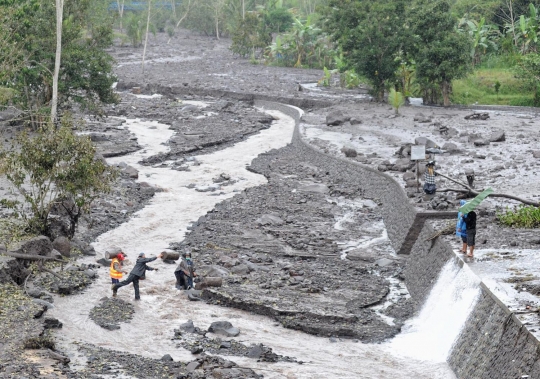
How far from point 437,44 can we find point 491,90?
7.74m

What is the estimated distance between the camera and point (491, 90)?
53.9 meters

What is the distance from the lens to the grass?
51500 mm

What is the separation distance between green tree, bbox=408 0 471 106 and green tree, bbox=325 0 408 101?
1.09 metres

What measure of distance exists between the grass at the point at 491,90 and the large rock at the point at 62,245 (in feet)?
110

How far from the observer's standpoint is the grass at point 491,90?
5150 centimetres

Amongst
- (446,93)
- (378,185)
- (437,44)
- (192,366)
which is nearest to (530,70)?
(437,44)

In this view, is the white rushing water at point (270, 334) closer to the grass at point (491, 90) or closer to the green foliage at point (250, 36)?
the grass at point (491, 90)

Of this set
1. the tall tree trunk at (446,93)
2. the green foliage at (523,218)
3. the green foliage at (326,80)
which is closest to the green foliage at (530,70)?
the tall tree trunk at (446,93)

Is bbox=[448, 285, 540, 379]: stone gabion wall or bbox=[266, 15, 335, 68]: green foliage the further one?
bbox=[266, 15, 335, 68]: green foliage

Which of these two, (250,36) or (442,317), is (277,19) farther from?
(442,317)

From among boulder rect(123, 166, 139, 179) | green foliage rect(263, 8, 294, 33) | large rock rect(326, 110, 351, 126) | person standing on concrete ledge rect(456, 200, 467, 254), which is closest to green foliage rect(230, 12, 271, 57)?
green foliage rect(263, 8, 294, 33)

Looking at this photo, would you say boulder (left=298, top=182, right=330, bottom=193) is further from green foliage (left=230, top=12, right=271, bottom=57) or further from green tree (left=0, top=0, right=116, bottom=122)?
green foliage (left=230, top=12, right=271, bottom=57)

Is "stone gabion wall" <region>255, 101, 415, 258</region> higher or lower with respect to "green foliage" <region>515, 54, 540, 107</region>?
lower

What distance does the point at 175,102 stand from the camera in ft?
200
